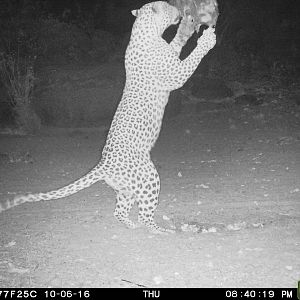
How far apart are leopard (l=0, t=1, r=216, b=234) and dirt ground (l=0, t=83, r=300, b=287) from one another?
522 millimetres

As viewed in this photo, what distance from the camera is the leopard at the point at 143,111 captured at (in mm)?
4625

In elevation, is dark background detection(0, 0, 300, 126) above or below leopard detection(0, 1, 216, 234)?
Result: above

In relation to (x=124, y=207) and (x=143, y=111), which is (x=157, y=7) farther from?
(x=124, y=207)

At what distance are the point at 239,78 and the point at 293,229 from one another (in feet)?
31.6

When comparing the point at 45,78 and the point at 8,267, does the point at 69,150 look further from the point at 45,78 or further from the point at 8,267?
the point at 8,267

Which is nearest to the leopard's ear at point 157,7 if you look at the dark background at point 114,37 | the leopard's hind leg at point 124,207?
the leopard's hind leg at point 124,207

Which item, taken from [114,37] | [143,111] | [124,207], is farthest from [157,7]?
[114,37]

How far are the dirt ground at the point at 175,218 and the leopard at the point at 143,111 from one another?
0.52m

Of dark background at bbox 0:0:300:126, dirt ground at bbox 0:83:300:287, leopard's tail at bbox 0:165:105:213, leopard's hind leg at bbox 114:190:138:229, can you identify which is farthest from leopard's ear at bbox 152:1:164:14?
dark background at bbox 0:0:300:126

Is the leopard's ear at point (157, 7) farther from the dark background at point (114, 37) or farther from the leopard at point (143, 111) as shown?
the dark background at point (114, 37)

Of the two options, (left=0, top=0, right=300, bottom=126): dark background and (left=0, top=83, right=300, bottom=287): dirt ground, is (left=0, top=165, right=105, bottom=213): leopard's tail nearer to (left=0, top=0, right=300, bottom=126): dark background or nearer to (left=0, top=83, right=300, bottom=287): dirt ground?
(left=0, top=83, right=300, bottom=287): dirt ground

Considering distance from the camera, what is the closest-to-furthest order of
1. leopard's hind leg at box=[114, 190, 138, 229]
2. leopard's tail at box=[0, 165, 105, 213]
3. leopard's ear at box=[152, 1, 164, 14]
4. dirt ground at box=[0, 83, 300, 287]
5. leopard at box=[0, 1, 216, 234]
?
dirt ground at box=[0, 83, 300, 287] → leopard's tail at box=[0, 165, 105, 213] → leopard at box=[0, 1, 216, 234] → leopard's ear at box=[152, 1, 164, 14] → leopard's hind leg at box=[114, 190, 138, 229]

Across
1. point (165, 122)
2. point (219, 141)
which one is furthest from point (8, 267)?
point (165, 122)

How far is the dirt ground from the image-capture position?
391cm
